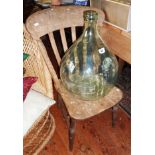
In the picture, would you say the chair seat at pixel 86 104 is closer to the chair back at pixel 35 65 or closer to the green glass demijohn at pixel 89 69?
the green glass demijohn at pixel 89 69

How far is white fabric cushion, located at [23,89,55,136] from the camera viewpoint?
85 centimetres

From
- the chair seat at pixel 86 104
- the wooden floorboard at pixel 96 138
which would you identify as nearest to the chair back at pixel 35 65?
the chair seat at pixel 86 104

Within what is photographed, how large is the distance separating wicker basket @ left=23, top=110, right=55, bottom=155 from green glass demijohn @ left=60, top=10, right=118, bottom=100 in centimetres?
26

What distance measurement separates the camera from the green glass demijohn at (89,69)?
1214 millimetres

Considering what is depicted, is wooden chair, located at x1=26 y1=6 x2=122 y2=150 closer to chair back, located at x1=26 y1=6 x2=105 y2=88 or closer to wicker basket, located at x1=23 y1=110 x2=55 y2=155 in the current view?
chair back, located at x1=26 y1=6 x2=105 y2=88

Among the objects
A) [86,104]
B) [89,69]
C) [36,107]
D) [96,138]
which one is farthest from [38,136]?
[96,138]

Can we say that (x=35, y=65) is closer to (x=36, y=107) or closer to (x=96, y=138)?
(x=36, y=107)

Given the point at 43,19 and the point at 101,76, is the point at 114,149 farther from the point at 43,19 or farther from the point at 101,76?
the point at 43,19

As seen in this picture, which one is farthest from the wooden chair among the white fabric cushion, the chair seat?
the white fabric cushion
